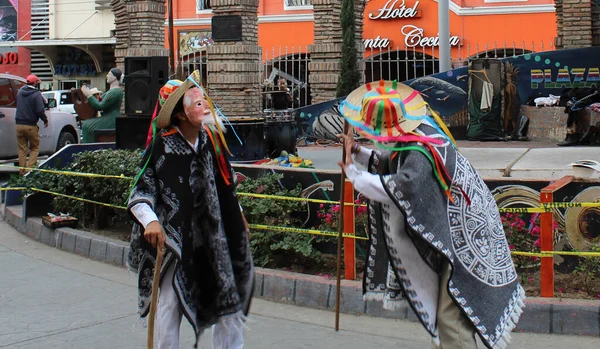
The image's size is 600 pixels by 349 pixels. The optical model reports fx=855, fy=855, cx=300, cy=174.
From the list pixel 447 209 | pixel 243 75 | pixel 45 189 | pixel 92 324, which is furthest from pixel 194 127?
pixel 243 75

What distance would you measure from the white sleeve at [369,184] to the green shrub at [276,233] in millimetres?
3092

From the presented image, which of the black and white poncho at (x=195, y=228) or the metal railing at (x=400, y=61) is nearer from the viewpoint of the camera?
the black and white poncho at (x=195, y=228)

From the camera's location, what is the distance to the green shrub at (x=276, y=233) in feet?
24.6

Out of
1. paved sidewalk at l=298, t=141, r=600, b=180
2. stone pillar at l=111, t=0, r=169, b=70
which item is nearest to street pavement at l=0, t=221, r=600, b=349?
paved sidewalk at l=298, t=141, r=600, b=180

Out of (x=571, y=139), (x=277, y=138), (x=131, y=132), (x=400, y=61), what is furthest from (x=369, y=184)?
(x=400, y=61)

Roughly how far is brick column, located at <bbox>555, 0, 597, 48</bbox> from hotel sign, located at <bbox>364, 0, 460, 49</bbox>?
37.3ft

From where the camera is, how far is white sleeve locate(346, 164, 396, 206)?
426cm

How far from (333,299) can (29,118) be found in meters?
8.76

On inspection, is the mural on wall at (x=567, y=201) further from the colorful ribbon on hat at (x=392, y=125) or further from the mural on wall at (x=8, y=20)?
the mural on wall at (x=8, y=20)

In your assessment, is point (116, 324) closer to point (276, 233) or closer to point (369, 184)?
point (276, 233)

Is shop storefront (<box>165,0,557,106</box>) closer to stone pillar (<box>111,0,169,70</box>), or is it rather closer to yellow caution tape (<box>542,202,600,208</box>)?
stone pillar (<box>111,0,169,70</box>)

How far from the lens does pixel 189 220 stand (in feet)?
15.6

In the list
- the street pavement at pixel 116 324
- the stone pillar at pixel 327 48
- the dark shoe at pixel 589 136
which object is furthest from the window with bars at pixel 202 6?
the street pavement at pixel 116 324

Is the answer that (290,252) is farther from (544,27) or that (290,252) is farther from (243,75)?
(544,27)
